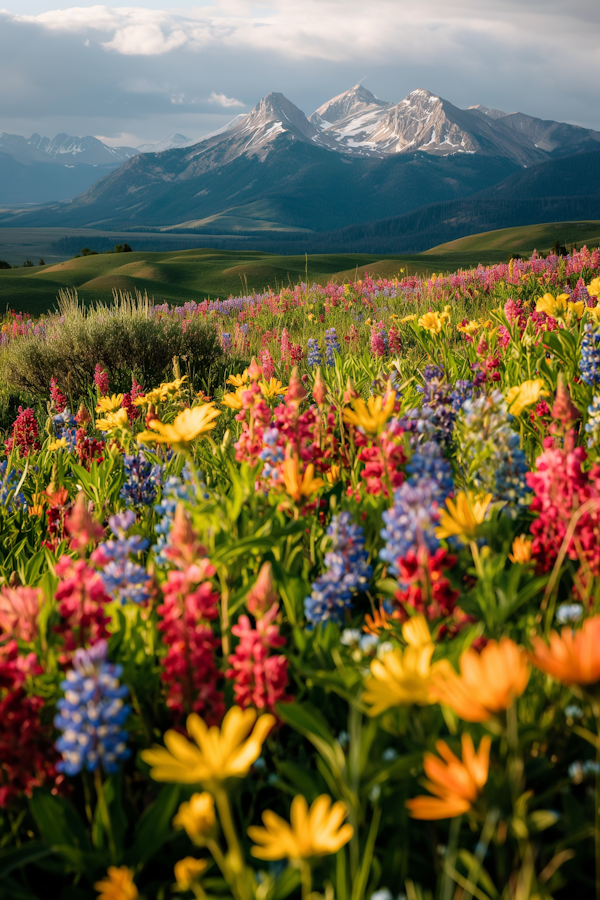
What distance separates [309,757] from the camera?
1.41 m

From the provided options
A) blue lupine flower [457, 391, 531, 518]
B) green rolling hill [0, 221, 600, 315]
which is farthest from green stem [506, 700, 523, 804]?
green rolling hill [0, 221, 600, 315]

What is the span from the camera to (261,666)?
3.95ft

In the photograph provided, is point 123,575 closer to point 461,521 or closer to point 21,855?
point 21,855

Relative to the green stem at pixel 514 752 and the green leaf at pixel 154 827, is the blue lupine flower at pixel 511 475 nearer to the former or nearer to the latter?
the green stem at pixel 514 752

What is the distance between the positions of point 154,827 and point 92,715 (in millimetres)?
303

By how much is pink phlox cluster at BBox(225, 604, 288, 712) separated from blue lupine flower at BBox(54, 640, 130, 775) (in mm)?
275

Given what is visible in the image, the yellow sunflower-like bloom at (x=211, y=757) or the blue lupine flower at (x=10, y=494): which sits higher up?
the yellow sunflower-like bloom at (x=211, y=757)

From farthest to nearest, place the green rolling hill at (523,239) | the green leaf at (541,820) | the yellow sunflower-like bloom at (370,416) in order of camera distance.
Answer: the green rolling hill at (523,239)
the yellow sunflower-like bloom at (370,416)
the green leaf at (541,820)

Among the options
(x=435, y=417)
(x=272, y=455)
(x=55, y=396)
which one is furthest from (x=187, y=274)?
(x=272, y=455)

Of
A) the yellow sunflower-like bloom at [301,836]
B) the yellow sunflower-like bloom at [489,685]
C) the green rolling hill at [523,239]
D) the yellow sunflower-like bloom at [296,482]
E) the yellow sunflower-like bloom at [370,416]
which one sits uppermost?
the green rolling hill at [523,239]

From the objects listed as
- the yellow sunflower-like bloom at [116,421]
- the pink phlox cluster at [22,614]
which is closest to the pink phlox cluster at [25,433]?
the yellow sunflower-like bloom at [116,421]

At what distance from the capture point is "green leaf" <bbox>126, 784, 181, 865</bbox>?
42.8 inches

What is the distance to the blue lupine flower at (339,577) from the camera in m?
1.51

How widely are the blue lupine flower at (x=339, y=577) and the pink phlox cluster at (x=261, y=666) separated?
11.5 inches
